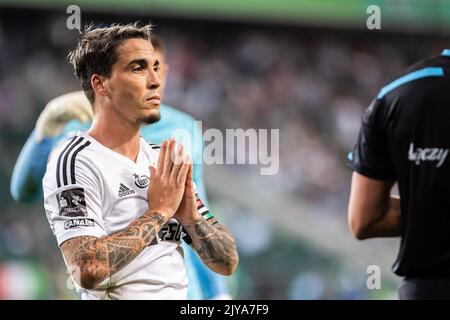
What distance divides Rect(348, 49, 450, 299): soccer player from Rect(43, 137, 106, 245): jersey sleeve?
34.5 inches

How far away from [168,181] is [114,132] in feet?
0.96

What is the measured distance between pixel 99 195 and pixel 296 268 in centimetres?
Result: 558

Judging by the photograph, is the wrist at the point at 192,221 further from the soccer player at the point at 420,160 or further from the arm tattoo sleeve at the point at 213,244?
the soccer player at the point at 420,160

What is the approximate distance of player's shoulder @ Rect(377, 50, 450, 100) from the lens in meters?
2.19

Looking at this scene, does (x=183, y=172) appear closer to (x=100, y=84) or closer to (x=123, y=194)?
(x=123, y=194)

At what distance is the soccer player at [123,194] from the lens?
2354mm

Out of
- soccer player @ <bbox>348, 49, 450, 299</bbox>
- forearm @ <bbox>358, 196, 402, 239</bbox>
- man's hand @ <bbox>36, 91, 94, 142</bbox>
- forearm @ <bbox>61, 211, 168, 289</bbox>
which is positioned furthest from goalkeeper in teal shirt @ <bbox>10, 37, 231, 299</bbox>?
soccer player @ <bbox>348, 49, 450, 299</bbox>

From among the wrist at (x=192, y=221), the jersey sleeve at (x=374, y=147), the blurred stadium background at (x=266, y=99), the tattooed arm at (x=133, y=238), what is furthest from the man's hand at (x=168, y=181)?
the blurred stadium background at (x=266, y=99)

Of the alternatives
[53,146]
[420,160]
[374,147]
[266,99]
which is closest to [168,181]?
[374,147]

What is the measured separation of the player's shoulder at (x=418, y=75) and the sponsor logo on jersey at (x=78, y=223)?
956mm

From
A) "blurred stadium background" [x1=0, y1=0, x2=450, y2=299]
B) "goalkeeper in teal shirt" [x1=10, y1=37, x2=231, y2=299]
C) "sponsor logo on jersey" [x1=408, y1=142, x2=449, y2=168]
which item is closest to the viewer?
"sponsor logo on jersey" [x1=408, y1=142, x2=449, y2=168]

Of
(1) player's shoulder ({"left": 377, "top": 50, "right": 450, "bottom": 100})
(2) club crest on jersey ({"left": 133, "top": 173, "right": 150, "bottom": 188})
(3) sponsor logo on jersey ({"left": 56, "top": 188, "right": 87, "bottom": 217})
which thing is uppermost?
(1) player's shoulder ({"left": 377, "top": 50, "right": 450, "bottom": 100})

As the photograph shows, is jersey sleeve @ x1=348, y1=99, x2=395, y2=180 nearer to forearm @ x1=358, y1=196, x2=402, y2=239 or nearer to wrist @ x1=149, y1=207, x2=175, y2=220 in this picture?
forearm @ x1=358, y1=196, x2=402, y2=239
